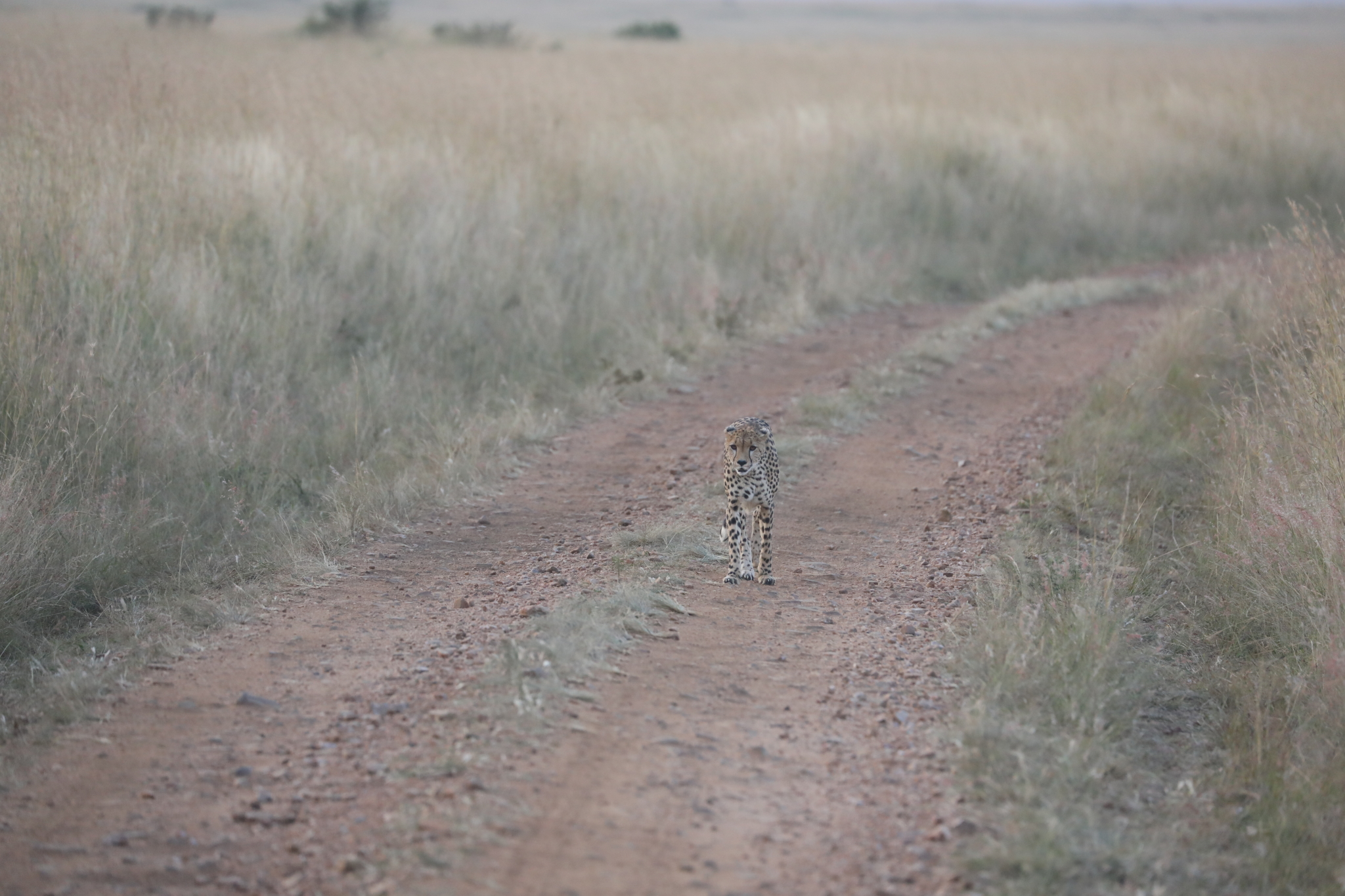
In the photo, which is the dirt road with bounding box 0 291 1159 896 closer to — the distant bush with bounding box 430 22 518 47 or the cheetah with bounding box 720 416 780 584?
the cheetah with bounding box 720 416 780 584

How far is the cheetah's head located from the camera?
15.2ft

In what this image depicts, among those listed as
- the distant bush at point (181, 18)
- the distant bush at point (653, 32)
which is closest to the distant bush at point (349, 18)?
the distant bush at point (181, 18)

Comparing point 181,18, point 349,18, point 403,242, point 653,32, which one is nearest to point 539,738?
point 403,242

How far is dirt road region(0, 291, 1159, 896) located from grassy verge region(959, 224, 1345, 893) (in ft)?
0.69

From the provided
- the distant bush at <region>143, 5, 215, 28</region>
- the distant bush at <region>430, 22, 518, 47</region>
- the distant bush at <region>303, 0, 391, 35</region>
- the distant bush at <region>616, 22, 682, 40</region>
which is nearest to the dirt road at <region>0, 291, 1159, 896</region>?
the distant bush at <region>143, 5, 215, 28</region>

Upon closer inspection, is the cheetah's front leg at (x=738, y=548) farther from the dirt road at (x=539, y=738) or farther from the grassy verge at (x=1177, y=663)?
the grassy verge at (x=1177, y=663)

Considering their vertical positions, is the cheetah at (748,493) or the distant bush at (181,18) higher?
the distant bush at (181,18)

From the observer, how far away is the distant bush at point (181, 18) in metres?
14.2

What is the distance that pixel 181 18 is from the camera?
14.8 m

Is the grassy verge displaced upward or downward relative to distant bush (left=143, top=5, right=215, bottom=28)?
downward

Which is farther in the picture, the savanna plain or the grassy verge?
the savanna plain

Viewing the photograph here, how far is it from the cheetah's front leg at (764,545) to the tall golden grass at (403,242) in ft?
6.26

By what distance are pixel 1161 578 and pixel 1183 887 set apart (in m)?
2.37

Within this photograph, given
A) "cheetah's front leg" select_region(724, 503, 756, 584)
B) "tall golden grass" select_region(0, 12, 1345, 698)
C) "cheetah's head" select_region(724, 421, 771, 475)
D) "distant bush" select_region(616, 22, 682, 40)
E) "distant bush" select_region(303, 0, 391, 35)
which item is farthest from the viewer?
"distant bush" select_region(616, 22, 682, 40)
